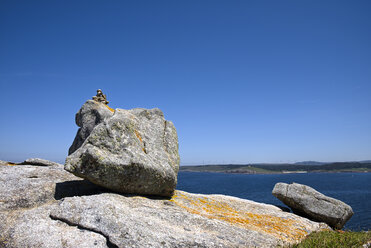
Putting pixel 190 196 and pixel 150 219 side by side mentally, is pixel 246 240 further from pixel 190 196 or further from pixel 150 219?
pixel 190 196

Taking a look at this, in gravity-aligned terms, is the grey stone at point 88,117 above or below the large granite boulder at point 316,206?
above

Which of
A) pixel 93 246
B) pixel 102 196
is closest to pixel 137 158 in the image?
pixel 102 196

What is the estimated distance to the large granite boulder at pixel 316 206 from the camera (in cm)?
1555

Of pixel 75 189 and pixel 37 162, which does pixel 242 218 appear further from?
pixel 37 162

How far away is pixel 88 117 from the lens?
19406 millimetres

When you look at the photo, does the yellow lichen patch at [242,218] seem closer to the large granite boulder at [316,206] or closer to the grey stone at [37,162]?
the large granite boulder at [316,206]

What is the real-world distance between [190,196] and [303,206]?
917 centimetres

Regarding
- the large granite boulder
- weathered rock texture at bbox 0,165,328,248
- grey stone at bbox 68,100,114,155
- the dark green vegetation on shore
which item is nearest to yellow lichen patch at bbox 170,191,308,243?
weathered rock texture at bbox 0,165,328,248

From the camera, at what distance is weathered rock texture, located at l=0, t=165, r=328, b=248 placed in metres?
7.46

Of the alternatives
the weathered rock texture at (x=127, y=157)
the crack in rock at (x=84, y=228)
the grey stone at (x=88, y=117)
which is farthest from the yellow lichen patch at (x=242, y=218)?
the grey stone at (x=88, y=117)

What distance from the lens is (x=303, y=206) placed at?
1625 cm

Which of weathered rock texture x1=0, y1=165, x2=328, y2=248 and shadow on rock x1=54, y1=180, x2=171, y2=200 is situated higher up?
shadow on rock x1=54, y1=180, x2=171, y2=200

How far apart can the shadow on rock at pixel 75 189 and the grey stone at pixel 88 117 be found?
745 cm

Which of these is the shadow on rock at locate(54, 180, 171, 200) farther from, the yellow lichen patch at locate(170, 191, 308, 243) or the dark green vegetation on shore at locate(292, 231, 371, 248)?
the dark green vegetation on shore at locate(292, 231, 371, 248)
